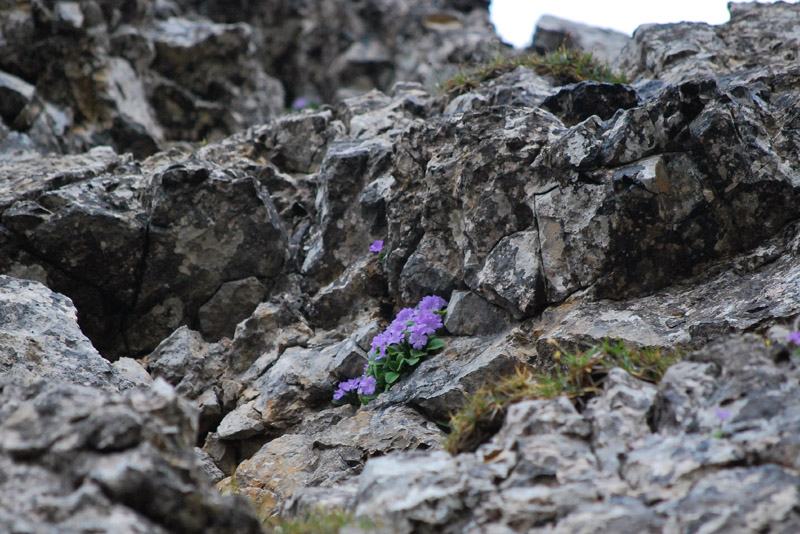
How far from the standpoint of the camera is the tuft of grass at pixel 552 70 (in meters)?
11.4

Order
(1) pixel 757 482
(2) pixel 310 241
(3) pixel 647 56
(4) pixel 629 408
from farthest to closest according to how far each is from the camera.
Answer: (3) pixel 647 56 < (2) pixel 310 241 < (4) pixel 629 408 < (1) pixel 757 482

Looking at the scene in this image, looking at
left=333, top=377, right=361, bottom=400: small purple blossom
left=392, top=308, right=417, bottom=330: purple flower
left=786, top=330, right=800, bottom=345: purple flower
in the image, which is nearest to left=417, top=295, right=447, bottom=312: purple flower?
left=392, top=308, right=417, bottom=330: purple flower

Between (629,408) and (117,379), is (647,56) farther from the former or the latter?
(117,379)

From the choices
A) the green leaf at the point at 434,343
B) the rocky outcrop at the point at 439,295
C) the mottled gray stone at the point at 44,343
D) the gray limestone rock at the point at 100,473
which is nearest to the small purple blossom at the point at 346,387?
the rocky outcrop at the point at 439,295

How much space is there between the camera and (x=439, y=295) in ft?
27.7

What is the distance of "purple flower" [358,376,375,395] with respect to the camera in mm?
7835

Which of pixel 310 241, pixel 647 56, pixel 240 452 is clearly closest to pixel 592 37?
pixel 647 56

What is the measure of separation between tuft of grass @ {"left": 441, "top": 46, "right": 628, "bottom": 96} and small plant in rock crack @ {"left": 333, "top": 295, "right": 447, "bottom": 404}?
17.8ft

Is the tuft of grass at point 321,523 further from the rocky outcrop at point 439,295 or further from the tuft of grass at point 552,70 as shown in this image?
the tuft of grass at point 552,70

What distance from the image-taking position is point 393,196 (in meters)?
9.18

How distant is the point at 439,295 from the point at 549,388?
11.2 ft

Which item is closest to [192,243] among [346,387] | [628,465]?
[346,387]

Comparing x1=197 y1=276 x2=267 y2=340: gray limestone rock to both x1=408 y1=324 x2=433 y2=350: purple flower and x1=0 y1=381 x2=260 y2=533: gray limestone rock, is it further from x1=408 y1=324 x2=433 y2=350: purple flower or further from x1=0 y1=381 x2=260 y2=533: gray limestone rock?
x1=0 y1=381 x2=260 y2=533: gray limestone rock

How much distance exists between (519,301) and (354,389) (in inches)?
86.0
